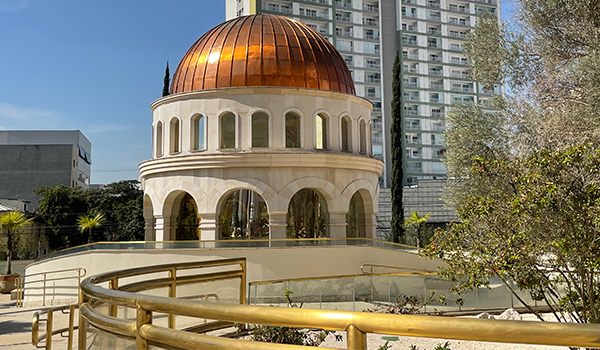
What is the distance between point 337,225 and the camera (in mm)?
25438

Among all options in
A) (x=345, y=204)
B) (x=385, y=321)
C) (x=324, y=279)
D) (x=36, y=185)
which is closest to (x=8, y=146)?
(x=36, y=185)

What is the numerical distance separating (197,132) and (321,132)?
6255 mm

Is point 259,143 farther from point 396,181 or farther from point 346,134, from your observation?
point 396,181

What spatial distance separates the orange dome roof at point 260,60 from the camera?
85.0 feet

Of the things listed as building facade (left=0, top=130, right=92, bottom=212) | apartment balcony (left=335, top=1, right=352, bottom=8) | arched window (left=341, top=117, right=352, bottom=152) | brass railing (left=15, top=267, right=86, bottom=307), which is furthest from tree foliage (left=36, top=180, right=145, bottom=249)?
apartment balcony (left=335, top=1, right=352, bottom=8)

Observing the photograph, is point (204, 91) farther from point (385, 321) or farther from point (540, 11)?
point (385, 321)

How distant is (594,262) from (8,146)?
72.7 m

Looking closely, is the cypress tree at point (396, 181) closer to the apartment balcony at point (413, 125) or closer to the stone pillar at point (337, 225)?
the stone pillar at point (337, 225)

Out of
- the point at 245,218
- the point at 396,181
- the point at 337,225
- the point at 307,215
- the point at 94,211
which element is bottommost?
the point at 337,225

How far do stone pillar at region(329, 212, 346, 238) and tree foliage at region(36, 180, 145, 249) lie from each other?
3350 centimetres

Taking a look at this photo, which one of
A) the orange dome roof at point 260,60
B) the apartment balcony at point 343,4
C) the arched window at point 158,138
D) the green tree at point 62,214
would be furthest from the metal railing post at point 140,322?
the apartment balcony at point 343,4

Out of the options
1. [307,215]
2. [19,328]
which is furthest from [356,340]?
[307,215]

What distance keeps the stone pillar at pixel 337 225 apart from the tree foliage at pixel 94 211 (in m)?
33.5

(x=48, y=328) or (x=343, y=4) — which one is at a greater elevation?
(x=343, y=4)
